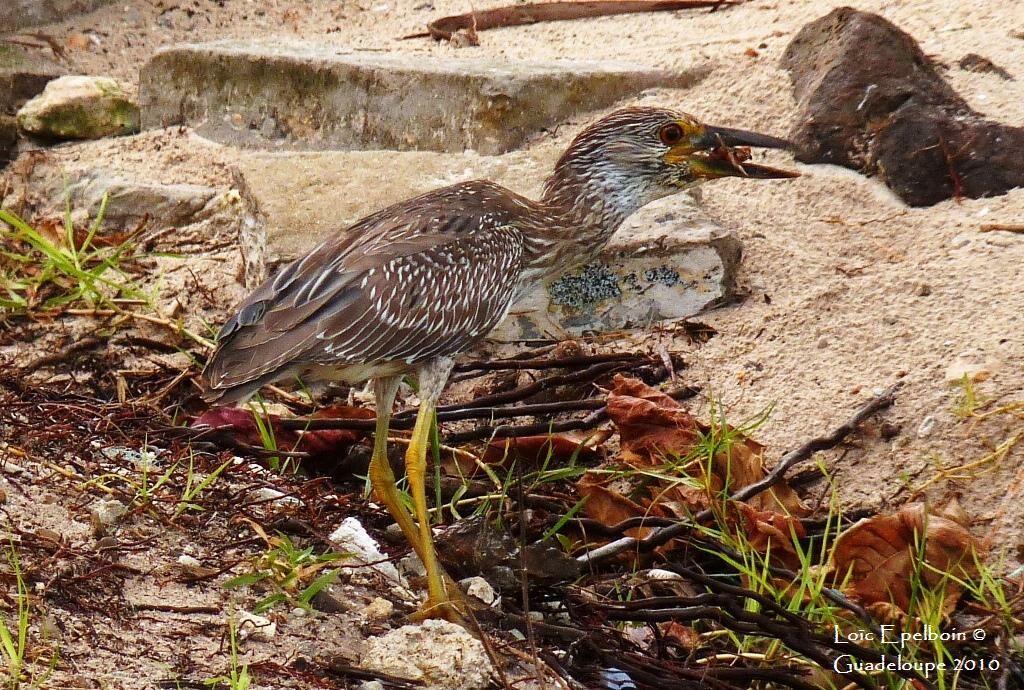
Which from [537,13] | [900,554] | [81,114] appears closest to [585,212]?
[900,554]

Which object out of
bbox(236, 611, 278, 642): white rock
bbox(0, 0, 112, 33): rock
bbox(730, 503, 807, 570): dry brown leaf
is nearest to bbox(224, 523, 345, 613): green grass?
bbox(236, 611, 278, 642): white rock

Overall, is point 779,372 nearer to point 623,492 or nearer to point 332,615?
point 623,492

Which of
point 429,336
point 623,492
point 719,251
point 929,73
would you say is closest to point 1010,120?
point 929,73

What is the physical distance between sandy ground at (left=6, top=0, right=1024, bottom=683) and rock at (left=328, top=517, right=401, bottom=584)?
1341mm

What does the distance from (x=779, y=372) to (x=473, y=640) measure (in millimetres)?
1859

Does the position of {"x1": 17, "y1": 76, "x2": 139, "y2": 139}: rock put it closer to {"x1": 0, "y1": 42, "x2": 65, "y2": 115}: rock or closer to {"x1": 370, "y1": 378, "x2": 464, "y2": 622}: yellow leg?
{"x1": 0, "y1": 42, "x2": 65, "y2": 115}: rock

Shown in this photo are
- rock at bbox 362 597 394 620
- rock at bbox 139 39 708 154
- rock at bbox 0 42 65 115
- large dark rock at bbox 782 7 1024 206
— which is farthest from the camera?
rock at bbox 0 42 65 115

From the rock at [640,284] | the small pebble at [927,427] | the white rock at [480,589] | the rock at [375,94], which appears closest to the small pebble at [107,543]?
the white rock at [480,589]

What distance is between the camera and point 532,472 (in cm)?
466

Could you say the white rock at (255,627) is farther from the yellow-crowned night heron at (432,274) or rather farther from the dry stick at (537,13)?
the dry stick at (537,13)

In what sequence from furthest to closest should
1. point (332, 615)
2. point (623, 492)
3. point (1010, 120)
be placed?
point (1010, 120)
point (623, 492)
point (332, 615)

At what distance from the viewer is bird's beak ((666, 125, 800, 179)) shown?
15.8ft

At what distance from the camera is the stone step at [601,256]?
518cm

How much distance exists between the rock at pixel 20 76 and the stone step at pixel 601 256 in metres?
1.99
